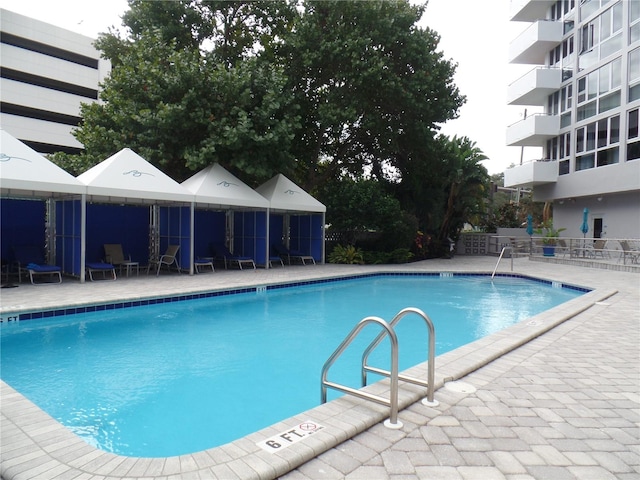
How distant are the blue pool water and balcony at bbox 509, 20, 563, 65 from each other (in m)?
20.8

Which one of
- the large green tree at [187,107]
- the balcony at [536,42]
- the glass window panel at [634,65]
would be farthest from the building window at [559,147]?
the large green tree at [187,107]

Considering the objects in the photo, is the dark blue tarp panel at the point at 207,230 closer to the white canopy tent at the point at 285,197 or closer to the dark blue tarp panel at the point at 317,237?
the white canopy tent at the point at 285,197

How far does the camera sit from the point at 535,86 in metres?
25.4

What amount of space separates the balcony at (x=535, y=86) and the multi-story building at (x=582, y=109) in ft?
0.19

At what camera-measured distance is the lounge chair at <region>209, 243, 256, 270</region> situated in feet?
50.3

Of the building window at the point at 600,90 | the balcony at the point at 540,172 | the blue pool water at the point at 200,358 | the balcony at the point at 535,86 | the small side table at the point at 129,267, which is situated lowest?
the blue pool water at the point at 200,358

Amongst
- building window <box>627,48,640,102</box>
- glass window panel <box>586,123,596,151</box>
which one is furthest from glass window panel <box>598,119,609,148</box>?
building window <box>627,48,640,102</box>

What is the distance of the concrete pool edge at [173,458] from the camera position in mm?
2525

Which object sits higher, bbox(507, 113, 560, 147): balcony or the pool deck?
bbox(507, 113, 560, 147): balcony

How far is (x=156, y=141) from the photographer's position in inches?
606

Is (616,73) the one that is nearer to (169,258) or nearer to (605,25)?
(605,25)

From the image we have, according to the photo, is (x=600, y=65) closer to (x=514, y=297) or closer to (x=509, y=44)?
(x=509, y=44)

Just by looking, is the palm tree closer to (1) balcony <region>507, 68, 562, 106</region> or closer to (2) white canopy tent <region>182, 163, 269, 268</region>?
(1) balcony <region>507, 68, 562, 106</region>

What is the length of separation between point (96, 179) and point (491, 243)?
2121 cm
